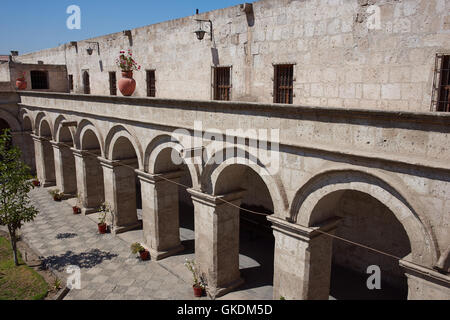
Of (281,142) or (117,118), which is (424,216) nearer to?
(281,142)

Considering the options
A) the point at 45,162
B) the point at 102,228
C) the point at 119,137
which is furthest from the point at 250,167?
the point at 45,162

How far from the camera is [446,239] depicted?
538 centimetres

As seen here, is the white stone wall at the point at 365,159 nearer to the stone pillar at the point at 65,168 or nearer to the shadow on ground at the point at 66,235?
→ the shadow on ground at the point at 66,235

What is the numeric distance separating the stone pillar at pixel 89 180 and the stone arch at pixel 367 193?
1094 cm

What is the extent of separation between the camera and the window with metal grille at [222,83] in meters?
12.0

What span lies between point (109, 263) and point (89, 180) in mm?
5389

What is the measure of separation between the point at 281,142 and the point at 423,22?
389cm

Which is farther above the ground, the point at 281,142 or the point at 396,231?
the point at 281,142

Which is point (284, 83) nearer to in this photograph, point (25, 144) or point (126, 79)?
point (126, 79)

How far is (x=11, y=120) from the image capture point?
22.3m

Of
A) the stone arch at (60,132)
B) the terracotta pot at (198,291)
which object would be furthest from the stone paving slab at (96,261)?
the stone arch at (60,132)
